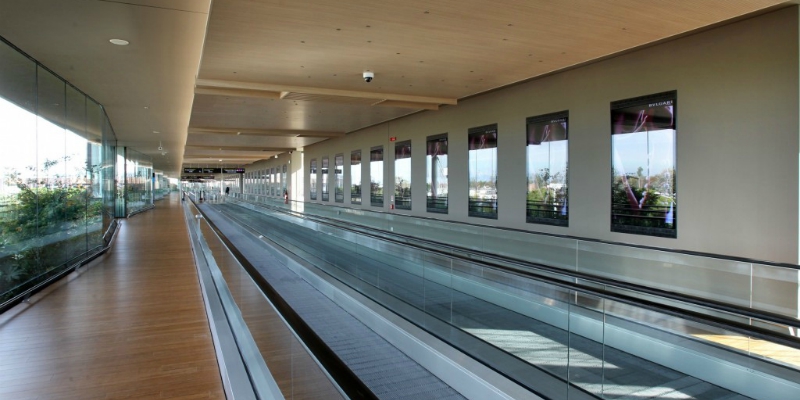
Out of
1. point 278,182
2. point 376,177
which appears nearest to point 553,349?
point 376,177

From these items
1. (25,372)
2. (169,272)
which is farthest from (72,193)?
(25,372)

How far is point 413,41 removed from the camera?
6.59 m

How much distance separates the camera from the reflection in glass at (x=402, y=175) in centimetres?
1471

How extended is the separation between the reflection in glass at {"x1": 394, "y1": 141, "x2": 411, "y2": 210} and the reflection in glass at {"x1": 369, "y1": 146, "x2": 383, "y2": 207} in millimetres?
1105

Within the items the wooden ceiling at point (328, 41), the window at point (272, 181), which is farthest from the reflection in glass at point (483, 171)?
the window at point (272, 181)

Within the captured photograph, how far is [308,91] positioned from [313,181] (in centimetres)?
1481

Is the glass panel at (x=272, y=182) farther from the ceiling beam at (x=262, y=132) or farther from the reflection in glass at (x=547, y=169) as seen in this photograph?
the reflection in glass at (x=547, y=169)

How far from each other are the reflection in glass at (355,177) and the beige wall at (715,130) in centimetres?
981

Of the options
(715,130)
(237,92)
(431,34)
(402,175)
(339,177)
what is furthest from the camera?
(339,177)

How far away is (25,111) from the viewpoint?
6.39m

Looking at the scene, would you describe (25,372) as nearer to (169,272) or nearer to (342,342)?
(342,342)

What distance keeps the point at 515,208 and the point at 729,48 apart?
15.9 ft

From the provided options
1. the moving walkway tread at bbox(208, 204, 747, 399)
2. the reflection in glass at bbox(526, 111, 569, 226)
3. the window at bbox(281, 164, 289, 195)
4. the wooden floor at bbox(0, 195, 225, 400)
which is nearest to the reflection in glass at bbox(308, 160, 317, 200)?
the window at bbox(281, 164, 289, 195)

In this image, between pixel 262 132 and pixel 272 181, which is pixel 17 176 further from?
pixel 272 181
